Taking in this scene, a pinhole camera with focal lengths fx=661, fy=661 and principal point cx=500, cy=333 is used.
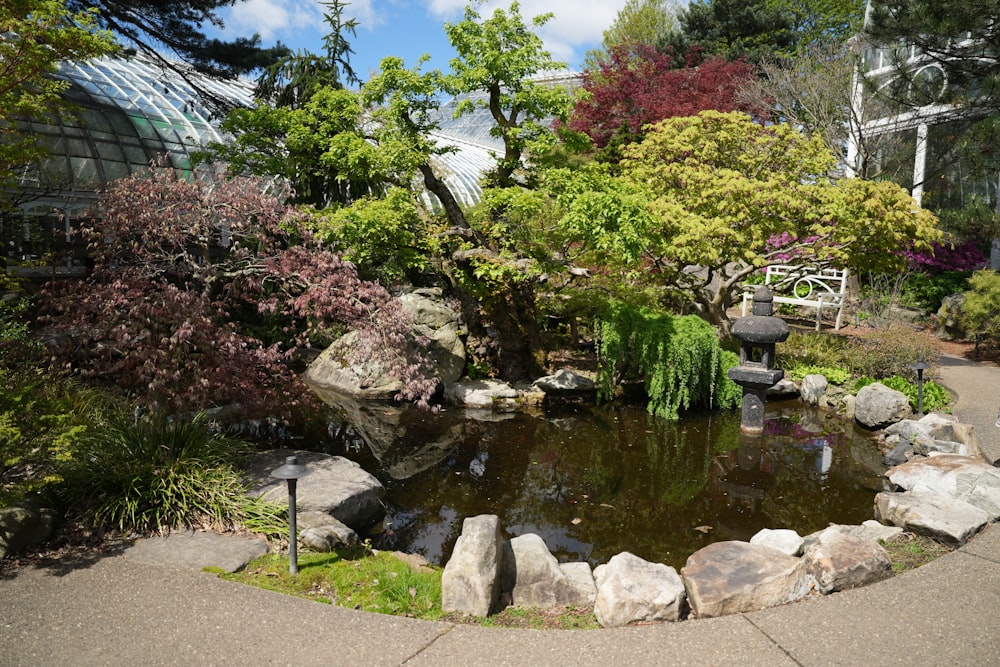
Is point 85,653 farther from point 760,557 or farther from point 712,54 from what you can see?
point 712,54

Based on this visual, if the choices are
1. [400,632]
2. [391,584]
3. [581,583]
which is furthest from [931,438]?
[400,632]

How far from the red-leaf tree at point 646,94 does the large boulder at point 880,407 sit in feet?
35.0

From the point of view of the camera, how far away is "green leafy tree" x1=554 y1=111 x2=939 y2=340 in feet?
35.1

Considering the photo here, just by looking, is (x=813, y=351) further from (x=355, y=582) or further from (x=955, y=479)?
(x=355, y=582)

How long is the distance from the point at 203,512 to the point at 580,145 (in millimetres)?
8207

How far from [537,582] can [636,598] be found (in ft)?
2.52

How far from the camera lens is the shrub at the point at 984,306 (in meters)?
13.0

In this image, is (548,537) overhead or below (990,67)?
below

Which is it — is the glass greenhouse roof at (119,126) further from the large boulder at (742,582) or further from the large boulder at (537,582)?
the large boulder at (742,582)

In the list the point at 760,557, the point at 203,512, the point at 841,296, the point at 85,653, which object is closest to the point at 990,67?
the point at 841,296

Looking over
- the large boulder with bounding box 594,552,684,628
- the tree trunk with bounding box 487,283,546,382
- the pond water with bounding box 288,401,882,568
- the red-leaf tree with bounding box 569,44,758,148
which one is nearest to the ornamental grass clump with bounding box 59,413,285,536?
the pond water with bounding box 288,401,882,568

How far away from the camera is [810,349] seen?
43.2 ft

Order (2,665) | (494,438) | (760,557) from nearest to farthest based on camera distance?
1. (2,665)
2. (760,557)
3. (494,438)

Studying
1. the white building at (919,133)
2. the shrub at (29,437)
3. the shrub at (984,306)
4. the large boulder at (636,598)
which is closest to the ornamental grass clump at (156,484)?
the shrub at (29,437)
